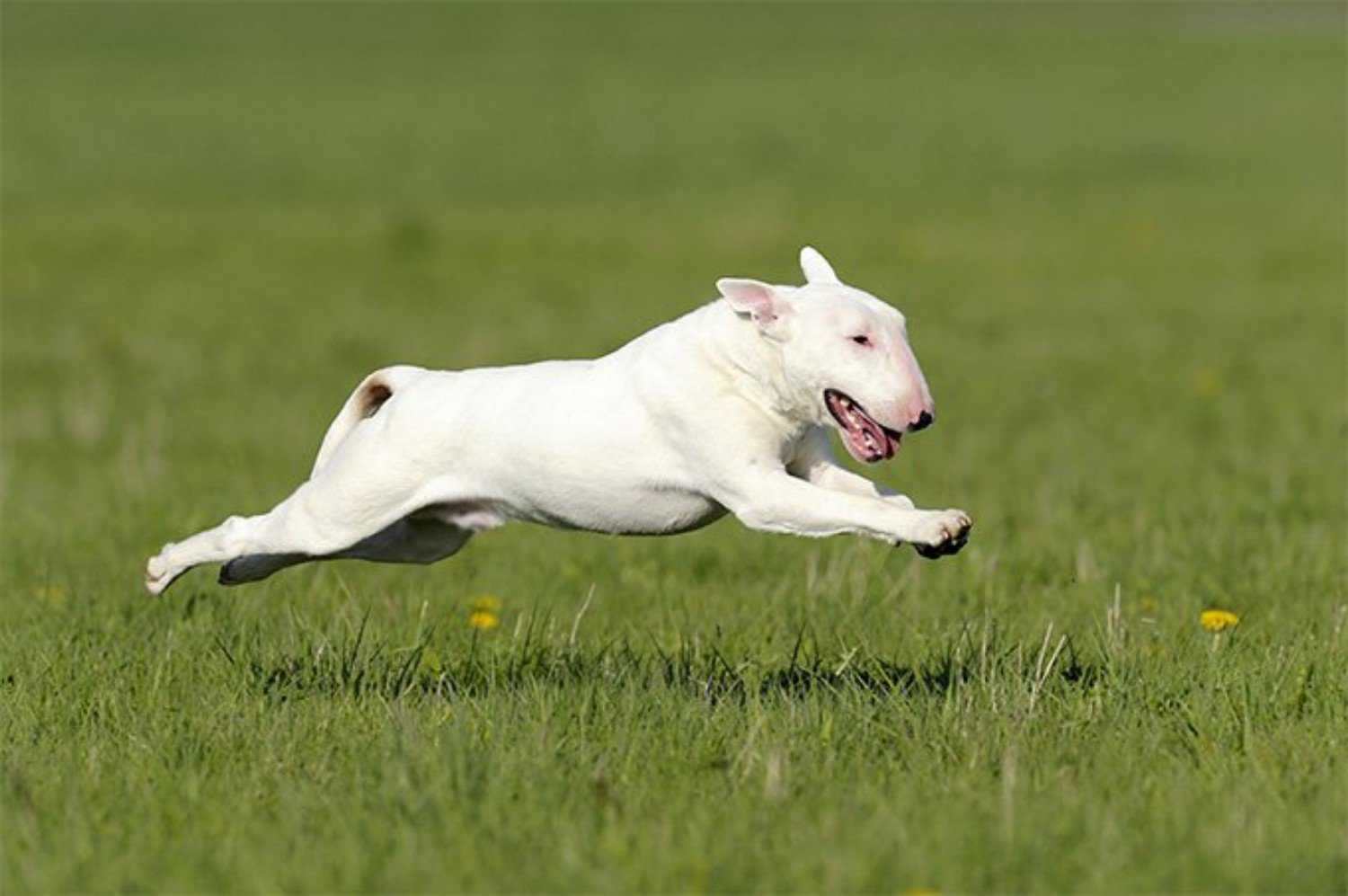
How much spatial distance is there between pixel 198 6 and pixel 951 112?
39202 millimetres

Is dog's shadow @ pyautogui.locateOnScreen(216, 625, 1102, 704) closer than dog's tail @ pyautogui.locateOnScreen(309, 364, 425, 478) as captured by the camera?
Yes

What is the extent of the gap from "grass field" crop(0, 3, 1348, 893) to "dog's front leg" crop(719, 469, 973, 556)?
0.51 metres

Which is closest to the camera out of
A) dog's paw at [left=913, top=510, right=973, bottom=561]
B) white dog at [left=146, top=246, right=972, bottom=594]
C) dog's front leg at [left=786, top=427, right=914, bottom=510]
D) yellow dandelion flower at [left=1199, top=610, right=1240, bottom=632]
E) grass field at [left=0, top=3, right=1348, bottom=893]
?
grass field at [left=0, top=3, right=1348, bottom=893]

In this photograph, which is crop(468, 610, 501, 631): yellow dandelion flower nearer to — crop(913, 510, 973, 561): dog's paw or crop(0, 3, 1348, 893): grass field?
crop(0, 3, 1348, 893): grass field

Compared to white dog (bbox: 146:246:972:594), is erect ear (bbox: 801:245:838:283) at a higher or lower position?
higher

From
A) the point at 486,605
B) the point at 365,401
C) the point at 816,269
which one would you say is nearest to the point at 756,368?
the point at 816,269

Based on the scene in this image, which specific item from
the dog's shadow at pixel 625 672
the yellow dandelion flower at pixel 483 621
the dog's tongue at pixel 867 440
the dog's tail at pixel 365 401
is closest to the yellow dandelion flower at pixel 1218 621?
the dog's shadow at pixel 625 672

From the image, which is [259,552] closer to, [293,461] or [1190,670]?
[1190,670]

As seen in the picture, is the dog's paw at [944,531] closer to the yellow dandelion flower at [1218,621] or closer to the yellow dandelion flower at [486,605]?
the yellow dandelion flower at [1218,621]

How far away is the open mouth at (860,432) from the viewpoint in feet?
17.4

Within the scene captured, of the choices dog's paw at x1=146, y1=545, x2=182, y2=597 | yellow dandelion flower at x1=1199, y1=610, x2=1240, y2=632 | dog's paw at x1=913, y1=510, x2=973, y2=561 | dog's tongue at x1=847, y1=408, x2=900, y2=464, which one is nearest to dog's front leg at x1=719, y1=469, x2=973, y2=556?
dog's paw at x1=913, y1=510, x2=973, y2=561

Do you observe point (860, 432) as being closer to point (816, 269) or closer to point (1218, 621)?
point (816, 269)

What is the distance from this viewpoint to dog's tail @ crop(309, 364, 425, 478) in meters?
6.27

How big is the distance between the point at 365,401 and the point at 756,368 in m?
1.39
